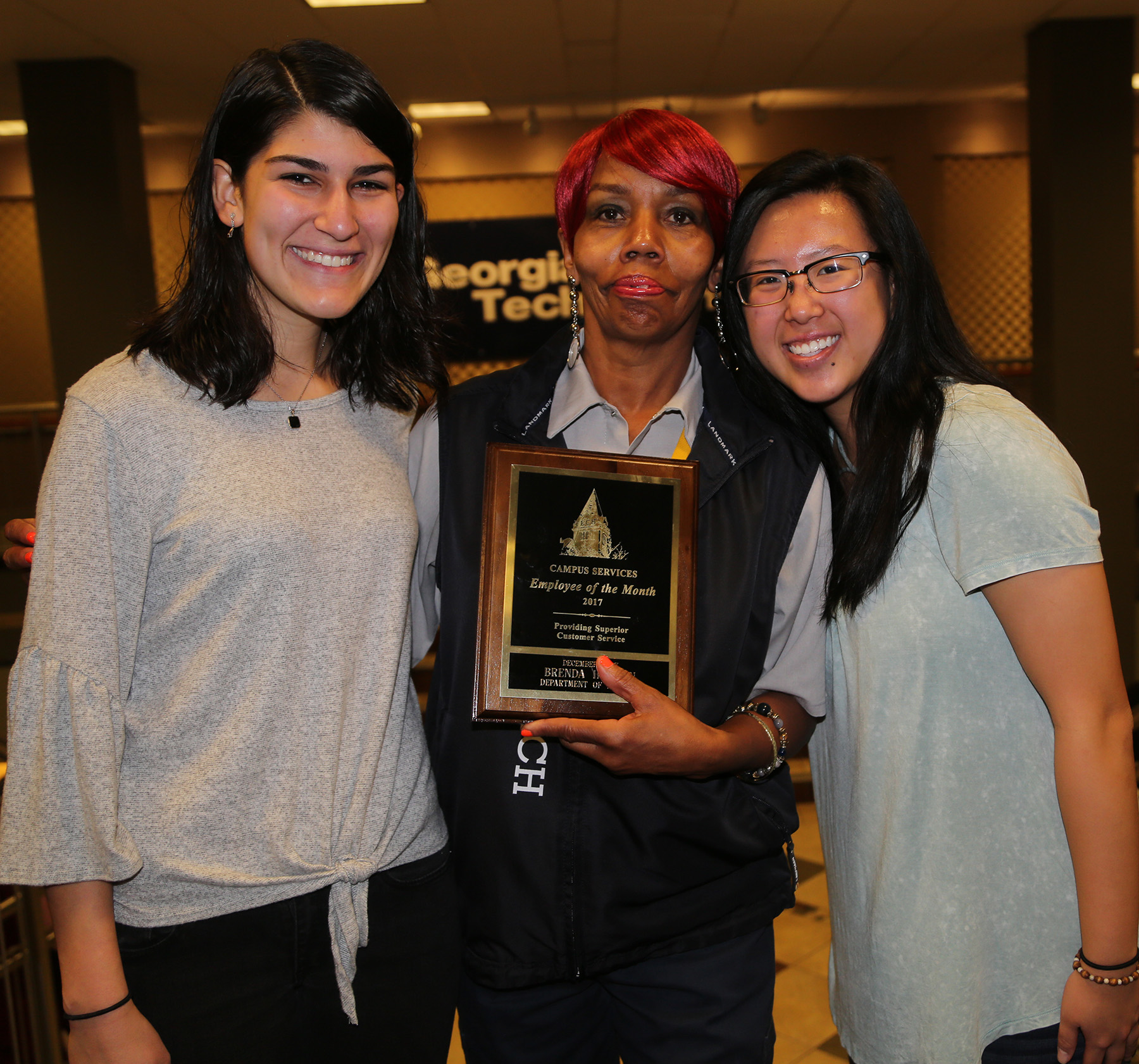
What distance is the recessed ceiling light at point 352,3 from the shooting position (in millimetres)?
5777

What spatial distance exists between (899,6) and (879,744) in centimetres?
642

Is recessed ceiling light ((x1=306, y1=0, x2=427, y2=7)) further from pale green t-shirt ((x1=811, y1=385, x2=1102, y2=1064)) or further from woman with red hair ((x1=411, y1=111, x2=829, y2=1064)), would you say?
pale green t-shirt ((x1=811, y1=385, x2=1102, y2=1064))

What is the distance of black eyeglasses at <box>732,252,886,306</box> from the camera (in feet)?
5.11

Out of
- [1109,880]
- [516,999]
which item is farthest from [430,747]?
[1109,880]

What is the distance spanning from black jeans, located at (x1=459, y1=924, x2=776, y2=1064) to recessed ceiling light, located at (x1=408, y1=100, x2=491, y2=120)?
8.15m

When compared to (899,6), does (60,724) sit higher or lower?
lower

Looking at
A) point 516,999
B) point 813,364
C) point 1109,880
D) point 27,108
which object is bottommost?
point 516,999

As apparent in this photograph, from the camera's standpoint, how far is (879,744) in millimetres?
1499

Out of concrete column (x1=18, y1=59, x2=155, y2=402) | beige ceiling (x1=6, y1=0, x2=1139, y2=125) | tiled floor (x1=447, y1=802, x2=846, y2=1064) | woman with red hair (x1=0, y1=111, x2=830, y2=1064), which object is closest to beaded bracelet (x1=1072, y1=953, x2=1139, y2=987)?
woman with red hair (x1=0, y1=111, x2=830, y2=1064)

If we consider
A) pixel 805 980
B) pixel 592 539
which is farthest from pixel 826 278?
pixel 805 980

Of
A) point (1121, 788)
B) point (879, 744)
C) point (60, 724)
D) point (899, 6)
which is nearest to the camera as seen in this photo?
point (60, 724)

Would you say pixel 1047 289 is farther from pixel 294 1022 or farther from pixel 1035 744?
pixel 294 1022

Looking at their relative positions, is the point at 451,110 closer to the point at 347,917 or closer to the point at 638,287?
the point at 638,287

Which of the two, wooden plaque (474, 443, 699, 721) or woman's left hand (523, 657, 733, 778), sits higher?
wooden plaque (474, 443, 699, 721)
